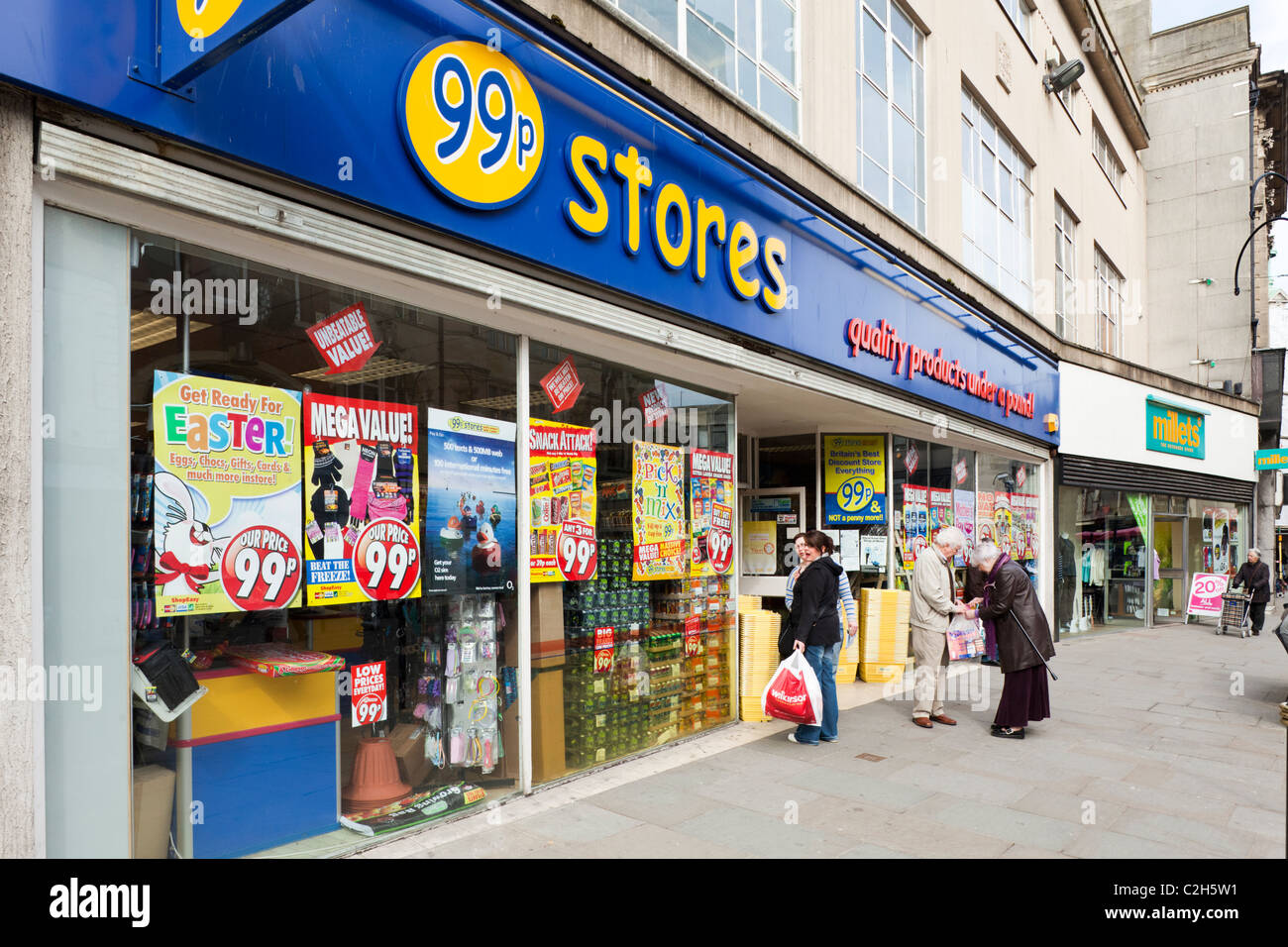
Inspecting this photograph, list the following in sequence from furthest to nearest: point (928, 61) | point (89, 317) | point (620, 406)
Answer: point (928, 61) < point (620, 406) < point (89, 317)

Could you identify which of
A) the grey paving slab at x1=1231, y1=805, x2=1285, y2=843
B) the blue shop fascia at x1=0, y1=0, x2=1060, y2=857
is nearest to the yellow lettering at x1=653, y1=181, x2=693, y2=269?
the blue shop fascia at x1=0, y1=0, x2=1060, y2=857

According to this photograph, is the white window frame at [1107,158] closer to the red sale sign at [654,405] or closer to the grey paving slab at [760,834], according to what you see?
the red sale sign at [654,405]

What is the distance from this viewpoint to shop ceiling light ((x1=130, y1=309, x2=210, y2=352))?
3.64 metres

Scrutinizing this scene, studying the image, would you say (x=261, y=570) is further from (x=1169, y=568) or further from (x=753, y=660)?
(x=1169, y=568)

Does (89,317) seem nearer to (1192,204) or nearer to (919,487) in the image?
(919,487)

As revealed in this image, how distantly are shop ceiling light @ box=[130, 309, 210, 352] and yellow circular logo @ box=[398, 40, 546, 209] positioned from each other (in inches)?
59.1

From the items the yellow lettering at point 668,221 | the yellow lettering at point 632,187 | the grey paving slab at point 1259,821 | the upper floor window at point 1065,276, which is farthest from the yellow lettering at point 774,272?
the upper floor window at point 1065,276

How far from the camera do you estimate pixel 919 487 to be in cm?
1159

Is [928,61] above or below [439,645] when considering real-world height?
above

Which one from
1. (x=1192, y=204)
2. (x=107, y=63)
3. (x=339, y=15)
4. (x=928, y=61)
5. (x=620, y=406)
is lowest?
(x=620, y=406)

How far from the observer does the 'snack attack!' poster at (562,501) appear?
18.7 ft

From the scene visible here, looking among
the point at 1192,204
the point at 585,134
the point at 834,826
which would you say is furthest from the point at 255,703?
the point at 1192,204

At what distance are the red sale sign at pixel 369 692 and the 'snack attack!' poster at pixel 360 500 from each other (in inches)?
17.3

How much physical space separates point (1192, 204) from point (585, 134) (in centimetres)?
2499
